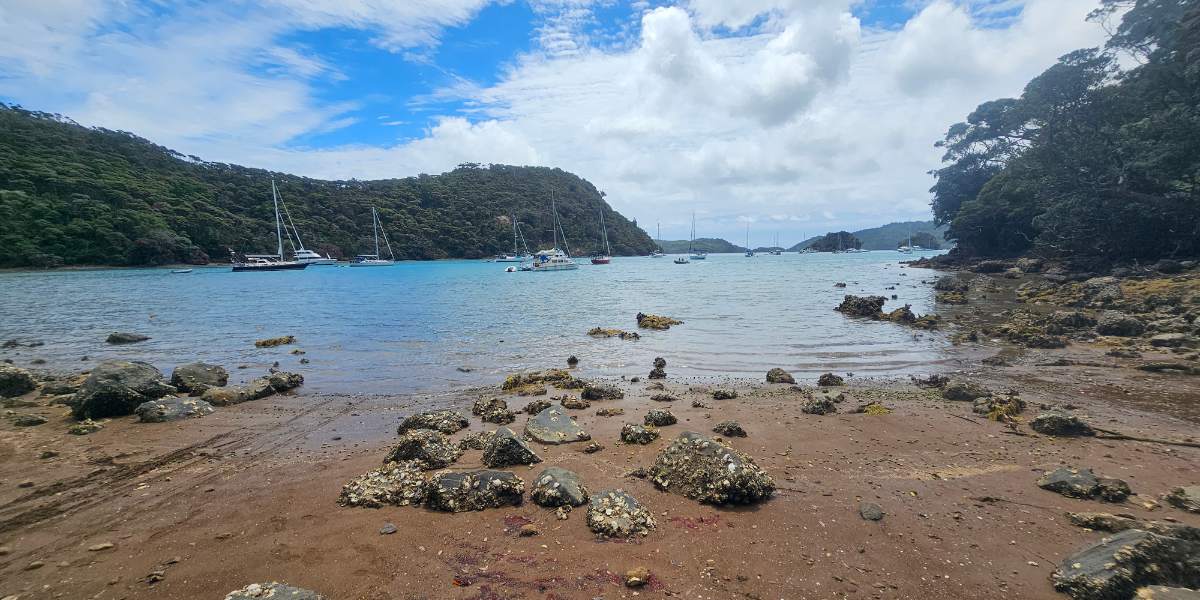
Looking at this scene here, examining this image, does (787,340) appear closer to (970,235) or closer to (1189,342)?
(1189,342)

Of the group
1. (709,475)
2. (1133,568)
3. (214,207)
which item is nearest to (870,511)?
(709,475)

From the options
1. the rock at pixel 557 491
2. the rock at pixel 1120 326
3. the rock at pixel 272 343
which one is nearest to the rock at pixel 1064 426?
the rock at pixel 557 491

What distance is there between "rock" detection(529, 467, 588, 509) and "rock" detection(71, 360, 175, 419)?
950 centimetres

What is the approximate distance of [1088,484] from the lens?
567 centimetres

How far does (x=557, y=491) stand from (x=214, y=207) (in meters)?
133

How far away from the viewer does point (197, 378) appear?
39.8ft

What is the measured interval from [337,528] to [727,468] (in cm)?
446

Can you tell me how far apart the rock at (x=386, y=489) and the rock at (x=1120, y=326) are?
71.6ft

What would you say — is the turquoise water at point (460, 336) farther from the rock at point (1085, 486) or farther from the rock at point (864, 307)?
the rock at point (1085, 486)

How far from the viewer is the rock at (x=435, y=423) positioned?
867 centimetres

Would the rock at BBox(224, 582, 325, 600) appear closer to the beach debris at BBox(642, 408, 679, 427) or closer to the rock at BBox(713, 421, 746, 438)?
the beach debris at BBox(642, 408, 679, 427)

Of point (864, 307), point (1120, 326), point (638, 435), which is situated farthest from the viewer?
point (864, 307)

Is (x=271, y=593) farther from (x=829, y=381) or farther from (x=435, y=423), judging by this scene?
(x=829, y=381)

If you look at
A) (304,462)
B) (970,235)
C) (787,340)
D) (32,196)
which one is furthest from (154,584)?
(32,196)
